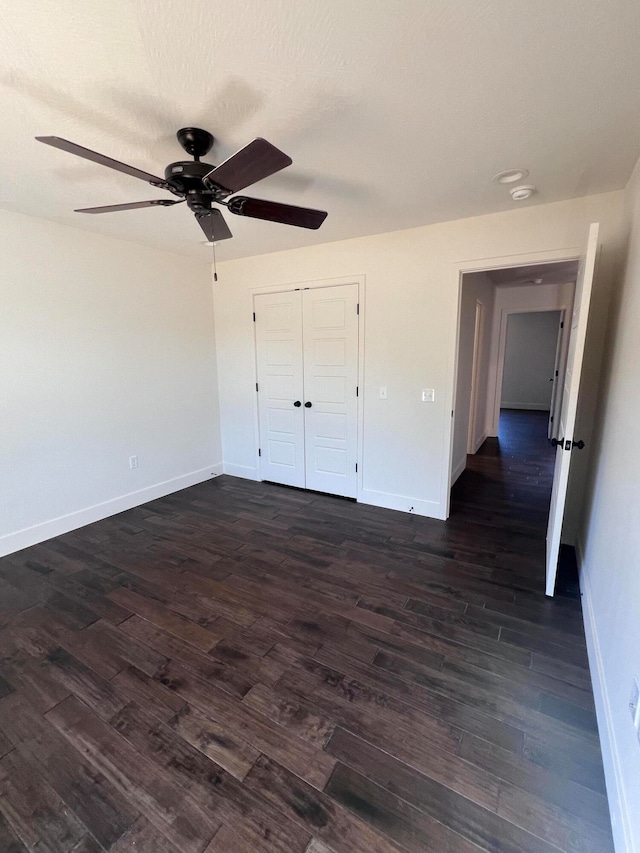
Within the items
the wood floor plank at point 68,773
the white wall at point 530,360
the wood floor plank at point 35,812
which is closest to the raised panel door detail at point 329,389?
the wood floor plank at point 68,773

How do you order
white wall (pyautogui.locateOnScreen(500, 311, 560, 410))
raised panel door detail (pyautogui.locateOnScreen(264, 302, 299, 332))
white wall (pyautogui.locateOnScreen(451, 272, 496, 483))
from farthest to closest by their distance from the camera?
white wall (pyautogui.locateOnScreen(500, 311, 560, 410)) → white wall (pyautogui.locateOnScreen(451, 272, 496, 483)) → raised panel door detail (pyautogui.locateOnScreen(264, 302, 299, 332))

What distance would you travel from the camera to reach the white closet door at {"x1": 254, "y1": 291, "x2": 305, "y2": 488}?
382 centimetres

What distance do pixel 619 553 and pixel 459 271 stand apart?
87.9 inches

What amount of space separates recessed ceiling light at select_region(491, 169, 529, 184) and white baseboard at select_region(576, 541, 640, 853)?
238 centimetres

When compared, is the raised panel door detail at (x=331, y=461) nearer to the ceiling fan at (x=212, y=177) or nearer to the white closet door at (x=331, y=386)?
→ the white closet door at (x=331, y=386)

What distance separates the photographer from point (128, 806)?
1.23m

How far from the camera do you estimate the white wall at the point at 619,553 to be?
1172 mm

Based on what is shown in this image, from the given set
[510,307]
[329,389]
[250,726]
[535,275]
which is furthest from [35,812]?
[510,307]

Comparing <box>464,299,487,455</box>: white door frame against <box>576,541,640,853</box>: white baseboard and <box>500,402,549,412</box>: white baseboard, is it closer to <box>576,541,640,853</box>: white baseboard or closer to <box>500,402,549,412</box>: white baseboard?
<box>576,541,640,853</box>: white baseboard

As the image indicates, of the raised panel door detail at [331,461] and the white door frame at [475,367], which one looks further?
the white door frame at [475,367]

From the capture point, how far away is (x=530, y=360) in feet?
29.8

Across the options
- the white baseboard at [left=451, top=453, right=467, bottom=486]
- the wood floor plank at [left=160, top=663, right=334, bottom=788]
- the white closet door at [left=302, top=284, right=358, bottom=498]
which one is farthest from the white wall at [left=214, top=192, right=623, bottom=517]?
the wood floor plank at [left=160, top=663, right=334, bottom=788]

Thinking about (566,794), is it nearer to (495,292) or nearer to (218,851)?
(218,851)

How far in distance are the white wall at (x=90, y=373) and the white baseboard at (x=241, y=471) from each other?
0.45 m
